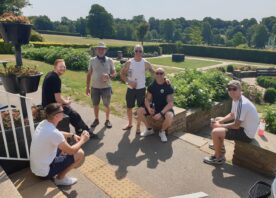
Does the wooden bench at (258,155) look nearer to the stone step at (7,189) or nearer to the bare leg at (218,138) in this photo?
the bare leg at (218,138)

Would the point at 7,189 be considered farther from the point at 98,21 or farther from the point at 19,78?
the point at 98,21

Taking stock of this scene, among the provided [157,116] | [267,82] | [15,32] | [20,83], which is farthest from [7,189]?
[267,82]

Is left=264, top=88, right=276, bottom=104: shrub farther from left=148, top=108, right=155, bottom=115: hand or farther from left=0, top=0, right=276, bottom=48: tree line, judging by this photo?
left=0, top=0, right=276, bottom=48: tree line

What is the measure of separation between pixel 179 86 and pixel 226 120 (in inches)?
116

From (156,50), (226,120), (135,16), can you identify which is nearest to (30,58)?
(226,120)

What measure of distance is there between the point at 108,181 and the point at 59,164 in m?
0.89

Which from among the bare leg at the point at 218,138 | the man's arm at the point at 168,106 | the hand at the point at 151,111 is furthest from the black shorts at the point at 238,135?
the hand at the point at 151,111

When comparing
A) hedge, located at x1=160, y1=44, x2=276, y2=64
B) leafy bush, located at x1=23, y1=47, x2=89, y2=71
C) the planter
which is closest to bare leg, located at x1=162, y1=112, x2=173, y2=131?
the planter

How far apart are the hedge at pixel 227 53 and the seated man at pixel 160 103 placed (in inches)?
1649

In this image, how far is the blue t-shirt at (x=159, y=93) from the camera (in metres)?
5.85

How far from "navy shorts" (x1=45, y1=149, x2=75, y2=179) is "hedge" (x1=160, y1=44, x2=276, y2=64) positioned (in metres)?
44.4

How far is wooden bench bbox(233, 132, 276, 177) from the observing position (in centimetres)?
464

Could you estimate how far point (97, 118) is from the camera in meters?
6.61

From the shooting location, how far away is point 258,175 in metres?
4.78
